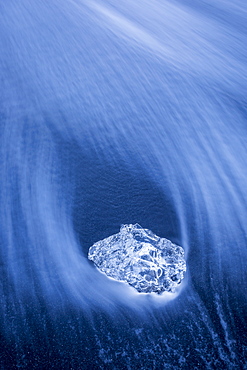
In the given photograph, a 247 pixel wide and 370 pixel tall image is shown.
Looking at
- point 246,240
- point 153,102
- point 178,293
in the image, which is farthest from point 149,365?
point 153,102

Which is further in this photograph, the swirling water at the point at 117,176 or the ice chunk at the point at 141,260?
the ice chunk at the point at 141,260

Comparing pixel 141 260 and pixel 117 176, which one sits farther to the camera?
pixel 117 176

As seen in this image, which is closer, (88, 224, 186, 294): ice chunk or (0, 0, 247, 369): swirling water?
(0, 0, 247, 369): swirling water

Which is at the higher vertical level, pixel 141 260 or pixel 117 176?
pixel 117 176
